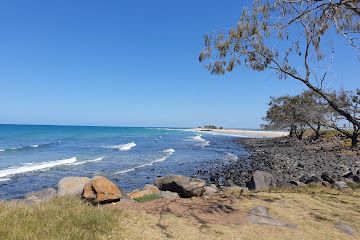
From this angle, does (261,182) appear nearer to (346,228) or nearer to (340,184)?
(340,184)

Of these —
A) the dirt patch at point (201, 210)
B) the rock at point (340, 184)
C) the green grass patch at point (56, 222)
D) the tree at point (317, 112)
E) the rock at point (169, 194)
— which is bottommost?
the rock at point (169, 194)

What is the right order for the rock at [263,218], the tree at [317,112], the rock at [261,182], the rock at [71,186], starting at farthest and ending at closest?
1. the tree at [317,112]
2. the rock at [261,182]
3. the rock at [71,186]
4. the rock at [263,218]

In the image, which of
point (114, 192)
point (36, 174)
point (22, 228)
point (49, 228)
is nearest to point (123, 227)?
point (49, 228)

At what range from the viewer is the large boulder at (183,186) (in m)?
9.49

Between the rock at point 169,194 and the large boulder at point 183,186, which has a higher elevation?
the large boulder at point 183,186

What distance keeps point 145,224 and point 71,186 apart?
5.17m

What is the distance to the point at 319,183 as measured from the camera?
11.1 meters

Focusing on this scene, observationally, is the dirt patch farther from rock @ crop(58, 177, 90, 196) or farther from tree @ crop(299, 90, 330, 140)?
tree @ crop(299, 90, 330, 140)

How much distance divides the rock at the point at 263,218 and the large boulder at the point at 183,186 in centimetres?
291

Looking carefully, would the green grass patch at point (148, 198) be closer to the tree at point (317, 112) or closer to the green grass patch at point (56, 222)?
the green grass patch at point (56, 222)

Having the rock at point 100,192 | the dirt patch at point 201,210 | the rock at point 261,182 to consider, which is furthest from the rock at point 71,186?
the rock at point 261,182

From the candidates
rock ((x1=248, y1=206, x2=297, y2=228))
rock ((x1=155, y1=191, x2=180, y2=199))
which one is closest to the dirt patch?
rock ((x1=248, y1=206, x2=297, y2=228))

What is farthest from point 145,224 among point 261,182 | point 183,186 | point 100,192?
point 261,182

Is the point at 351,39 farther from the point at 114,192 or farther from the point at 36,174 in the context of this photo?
the point at 36,174
